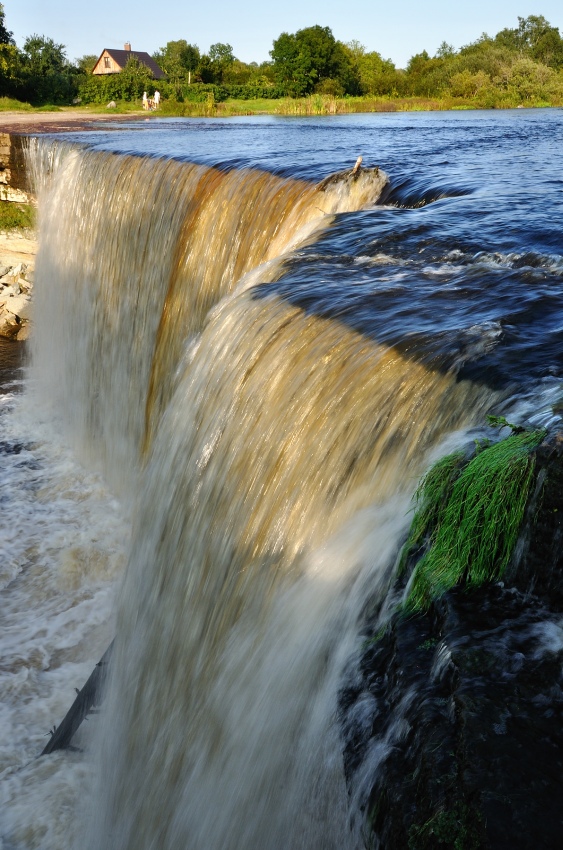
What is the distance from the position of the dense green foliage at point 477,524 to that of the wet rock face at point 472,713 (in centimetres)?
5

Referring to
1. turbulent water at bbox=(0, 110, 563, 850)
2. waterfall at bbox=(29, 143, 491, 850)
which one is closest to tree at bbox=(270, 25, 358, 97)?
turbulent water at bbox=(0, 110, 563, 850)

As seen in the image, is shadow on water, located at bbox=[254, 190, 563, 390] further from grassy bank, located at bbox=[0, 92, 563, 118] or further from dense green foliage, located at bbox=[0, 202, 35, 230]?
grassy bank, located at bbox=[0, 92, 563, 118]

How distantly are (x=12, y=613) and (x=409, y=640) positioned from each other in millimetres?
5268

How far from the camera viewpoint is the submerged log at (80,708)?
17.7 feet

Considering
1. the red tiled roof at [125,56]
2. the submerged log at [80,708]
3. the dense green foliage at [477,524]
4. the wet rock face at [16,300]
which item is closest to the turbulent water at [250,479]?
the submerged log at [80,708]

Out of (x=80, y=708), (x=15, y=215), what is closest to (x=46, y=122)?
(x=15, y=215)

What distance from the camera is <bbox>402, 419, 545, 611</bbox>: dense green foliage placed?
2668 mm

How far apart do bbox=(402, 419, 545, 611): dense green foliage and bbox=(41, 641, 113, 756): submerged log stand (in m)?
3.47

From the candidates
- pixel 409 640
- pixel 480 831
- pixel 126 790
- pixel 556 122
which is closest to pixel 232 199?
pixel 126 790

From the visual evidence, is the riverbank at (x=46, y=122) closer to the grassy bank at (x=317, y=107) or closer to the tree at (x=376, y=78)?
the grassy bank at (x=317, y=107)

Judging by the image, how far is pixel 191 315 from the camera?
814cm

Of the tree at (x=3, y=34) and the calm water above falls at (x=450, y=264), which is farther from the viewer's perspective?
the tree at (x=3, y=34)

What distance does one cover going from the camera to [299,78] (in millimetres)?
51531

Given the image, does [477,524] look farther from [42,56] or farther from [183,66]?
[183,66]
